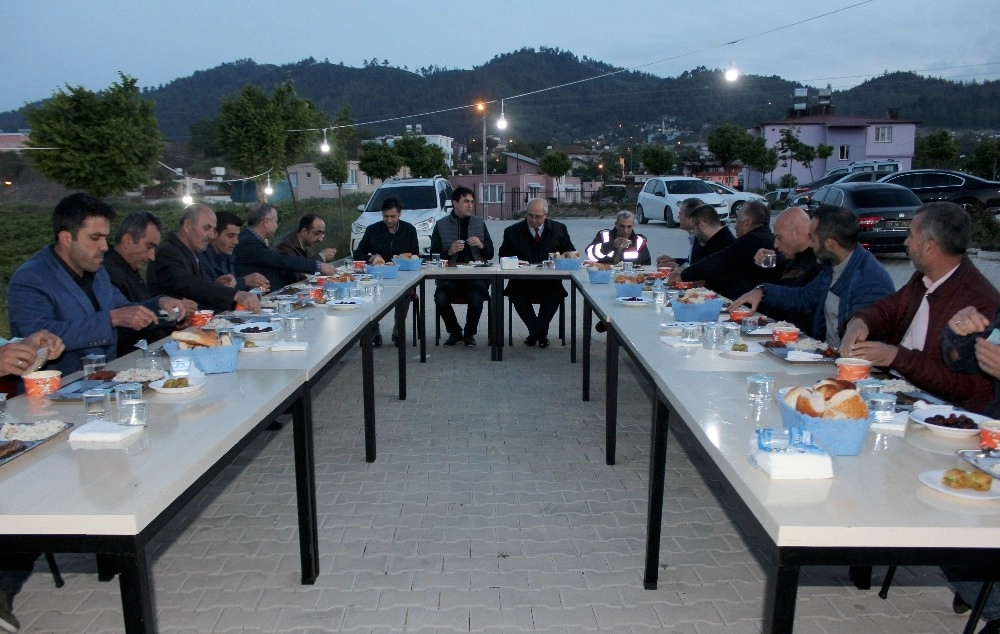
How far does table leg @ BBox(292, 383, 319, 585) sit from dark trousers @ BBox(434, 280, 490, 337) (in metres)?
4.49

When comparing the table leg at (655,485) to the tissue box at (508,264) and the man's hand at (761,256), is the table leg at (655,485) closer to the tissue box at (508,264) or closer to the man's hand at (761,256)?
the man's hand at (761,256)

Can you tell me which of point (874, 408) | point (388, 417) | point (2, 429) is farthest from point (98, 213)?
point (874, 408)

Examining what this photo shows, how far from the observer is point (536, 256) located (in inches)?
307

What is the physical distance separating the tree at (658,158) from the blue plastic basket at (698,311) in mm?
33161

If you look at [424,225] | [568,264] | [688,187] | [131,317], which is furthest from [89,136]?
[131,317]

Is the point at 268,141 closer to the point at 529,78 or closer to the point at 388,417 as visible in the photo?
the point at 388,417

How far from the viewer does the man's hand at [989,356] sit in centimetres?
228

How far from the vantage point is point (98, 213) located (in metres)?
3.23

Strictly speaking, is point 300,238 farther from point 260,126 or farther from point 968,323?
point 260,126

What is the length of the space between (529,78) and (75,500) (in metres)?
85.8

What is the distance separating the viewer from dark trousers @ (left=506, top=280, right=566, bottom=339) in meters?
7.39

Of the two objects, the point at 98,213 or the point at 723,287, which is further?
the point at 723,287

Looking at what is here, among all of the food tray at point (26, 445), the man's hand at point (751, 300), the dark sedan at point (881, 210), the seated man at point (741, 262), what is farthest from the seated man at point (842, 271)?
the dark sedan at point (881, 210)

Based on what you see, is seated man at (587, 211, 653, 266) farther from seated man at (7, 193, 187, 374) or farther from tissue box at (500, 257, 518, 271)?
seated man at (7, 193, 187, 374)
